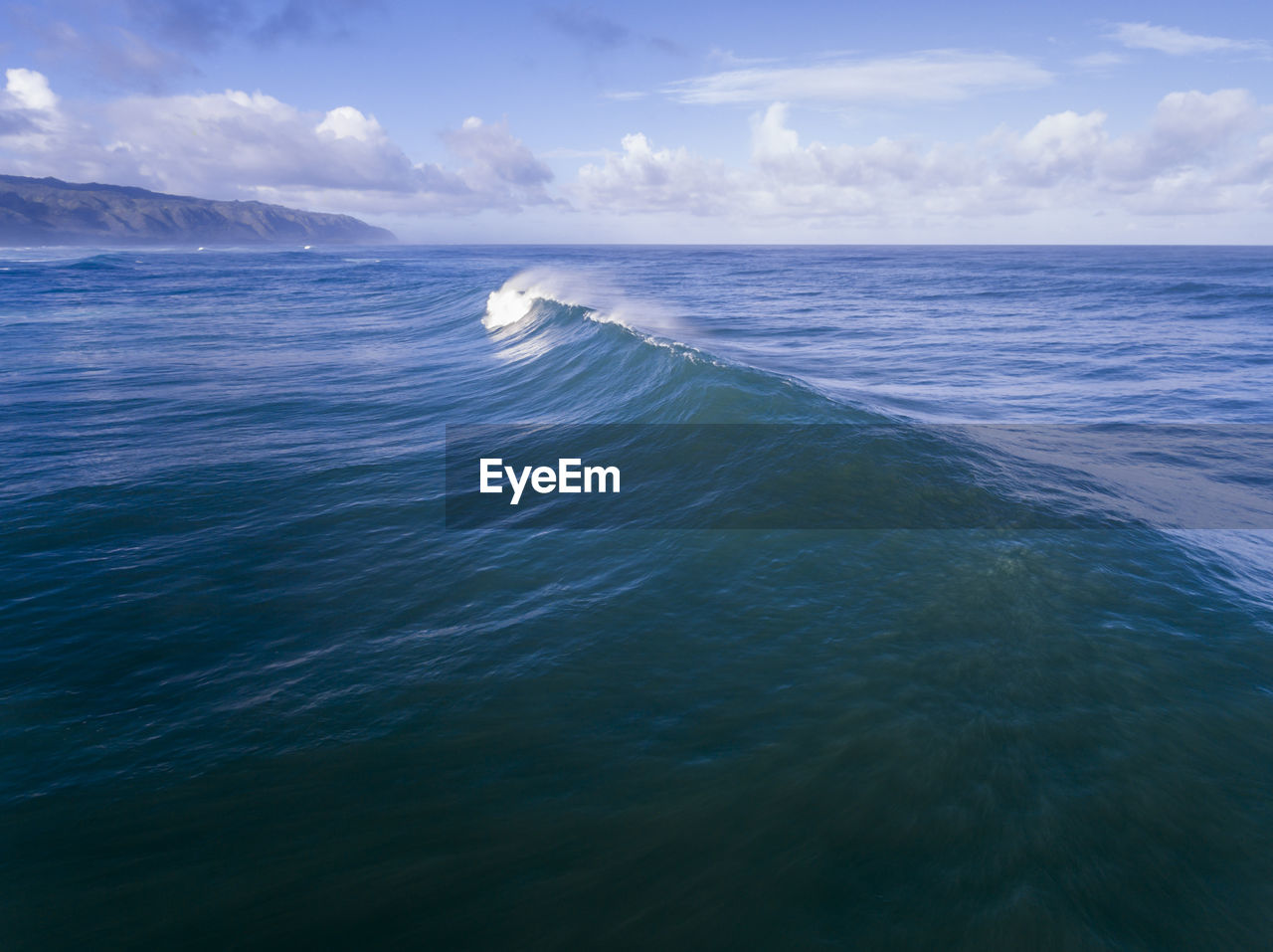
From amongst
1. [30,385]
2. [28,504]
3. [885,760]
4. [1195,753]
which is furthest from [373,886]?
[30,385]

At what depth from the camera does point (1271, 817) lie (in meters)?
4.95

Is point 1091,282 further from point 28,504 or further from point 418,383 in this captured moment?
point 28,504

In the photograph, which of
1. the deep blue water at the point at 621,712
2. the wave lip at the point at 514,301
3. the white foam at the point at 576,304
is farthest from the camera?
the wave lip at the point at 514,301

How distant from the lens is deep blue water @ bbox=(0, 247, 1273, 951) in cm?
441

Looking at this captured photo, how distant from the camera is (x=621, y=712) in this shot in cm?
611

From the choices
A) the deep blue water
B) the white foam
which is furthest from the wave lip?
the deep blue water

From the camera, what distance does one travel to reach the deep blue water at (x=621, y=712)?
4410 mm

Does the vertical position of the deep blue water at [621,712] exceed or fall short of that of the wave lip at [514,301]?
it falls short

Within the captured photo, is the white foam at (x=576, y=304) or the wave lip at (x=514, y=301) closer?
the white foam at (x=576, y=304)

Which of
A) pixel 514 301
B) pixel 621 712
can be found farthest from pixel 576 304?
pixel 621 712

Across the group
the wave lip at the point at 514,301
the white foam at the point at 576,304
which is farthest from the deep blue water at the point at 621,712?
the wave lip at the point at 514,301

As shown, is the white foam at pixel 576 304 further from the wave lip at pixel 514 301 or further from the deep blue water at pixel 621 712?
the deep blue water at pixel 621 712

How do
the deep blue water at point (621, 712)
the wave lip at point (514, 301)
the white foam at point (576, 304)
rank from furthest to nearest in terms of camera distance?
the wave lip at point (514, 301) < the white foam at point (576, 304) < the deep blue water at point (621, 712)

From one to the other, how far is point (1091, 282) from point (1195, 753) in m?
69.9
